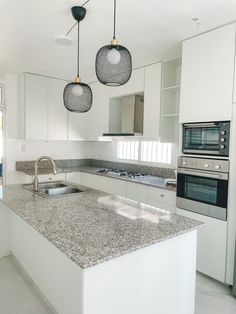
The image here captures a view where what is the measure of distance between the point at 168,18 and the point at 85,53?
124 centimetres

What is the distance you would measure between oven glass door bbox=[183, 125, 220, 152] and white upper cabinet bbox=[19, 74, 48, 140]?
260cm

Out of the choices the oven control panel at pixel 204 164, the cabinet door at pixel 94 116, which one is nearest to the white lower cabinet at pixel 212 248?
the oven control panel at pixel 204 164

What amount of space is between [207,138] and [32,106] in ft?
9.63

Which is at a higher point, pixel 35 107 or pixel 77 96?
pixel 35 107

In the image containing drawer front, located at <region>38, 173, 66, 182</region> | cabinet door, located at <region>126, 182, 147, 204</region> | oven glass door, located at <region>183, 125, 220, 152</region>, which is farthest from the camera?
drawer front, located at <region>38, 173, 66, 182</region>

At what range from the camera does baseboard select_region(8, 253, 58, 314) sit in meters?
1.89

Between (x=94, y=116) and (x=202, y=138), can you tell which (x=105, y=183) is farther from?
(x=202, y=138)

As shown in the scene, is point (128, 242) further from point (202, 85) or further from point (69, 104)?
point (202, 85)

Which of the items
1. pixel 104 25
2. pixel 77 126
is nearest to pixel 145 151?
pixel 77 126

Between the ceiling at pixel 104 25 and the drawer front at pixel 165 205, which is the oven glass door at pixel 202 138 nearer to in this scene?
the drawer front at pixel 165 205

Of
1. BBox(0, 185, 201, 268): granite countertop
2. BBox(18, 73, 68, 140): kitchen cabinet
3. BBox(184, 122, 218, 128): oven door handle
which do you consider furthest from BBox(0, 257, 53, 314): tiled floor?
BBox(18, 73, 68, 140): kitchen cabinet

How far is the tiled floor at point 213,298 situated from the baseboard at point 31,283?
1.19 metres

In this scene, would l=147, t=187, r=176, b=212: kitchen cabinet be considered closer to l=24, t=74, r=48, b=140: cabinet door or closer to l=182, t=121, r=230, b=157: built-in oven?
l=182, t=121, r=230, b=157: built-in oven

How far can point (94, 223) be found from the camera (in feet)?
4.99
